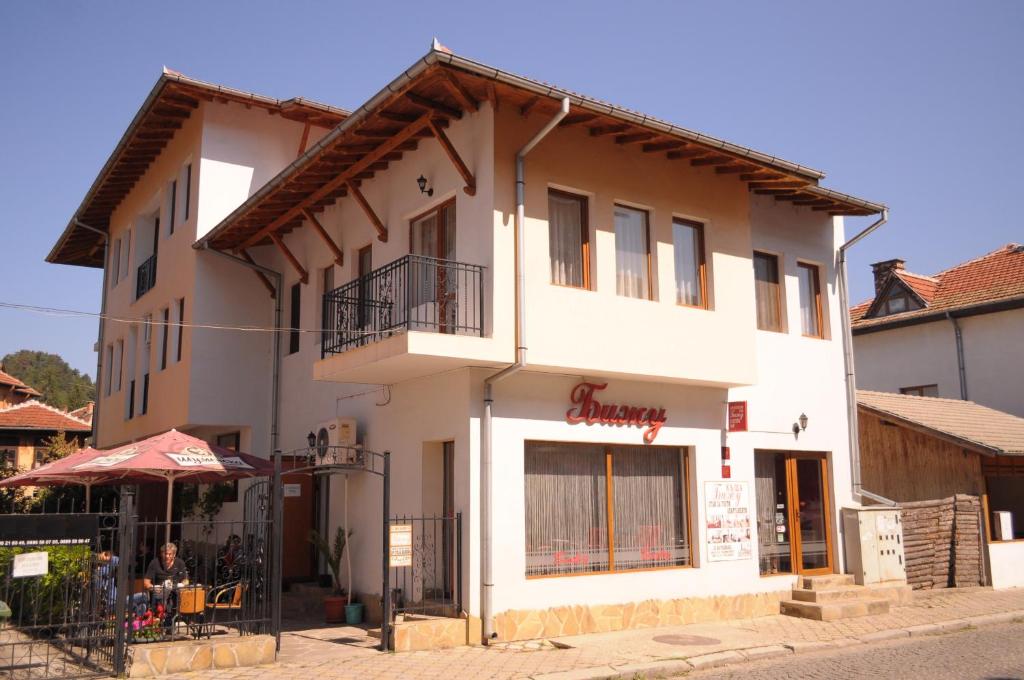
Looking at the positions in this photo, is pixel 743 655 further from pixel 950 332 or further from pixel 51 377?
pixel 51 377

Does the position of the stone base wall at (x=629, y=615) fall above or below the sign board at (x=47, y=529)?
below

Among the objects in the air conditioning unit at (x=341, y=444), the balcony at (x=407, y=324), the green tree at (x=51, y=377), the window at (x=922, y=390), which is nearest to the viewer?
the balcony at (x=407, y=324)

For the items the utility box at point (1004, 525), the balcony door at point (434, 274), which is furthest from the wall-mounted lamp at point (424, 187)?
the utility box at point (1004, 525)

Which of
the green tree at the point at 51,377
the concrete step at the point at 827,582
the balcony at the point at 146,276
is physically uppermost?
the green tree at the point at 51,377

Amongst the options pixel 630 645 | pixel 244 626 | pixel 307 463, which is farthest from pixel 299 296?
pixel 630 645

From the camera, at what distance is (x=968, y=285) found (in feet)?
81.4

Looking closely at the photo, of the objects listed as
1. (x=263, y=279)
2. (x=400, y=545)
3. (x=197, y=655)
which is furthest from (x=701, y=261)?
(x=197, y=655)

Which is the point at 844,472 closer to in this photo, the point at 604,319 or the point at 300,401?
the point at 604,319

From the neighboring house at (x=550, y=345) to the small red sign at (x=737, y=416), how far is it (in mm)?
45

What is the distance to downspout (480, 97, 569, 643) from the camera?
36.1 feet

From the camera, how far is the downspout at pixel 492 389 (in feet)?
36.1

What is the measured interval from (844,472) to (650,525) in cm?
456

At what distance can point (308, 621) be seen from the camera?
13312 mm

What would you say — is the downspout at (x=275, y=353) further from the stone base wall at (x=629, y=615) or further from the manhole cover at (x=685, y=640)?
the manhole cover at (x=685, y=640)
